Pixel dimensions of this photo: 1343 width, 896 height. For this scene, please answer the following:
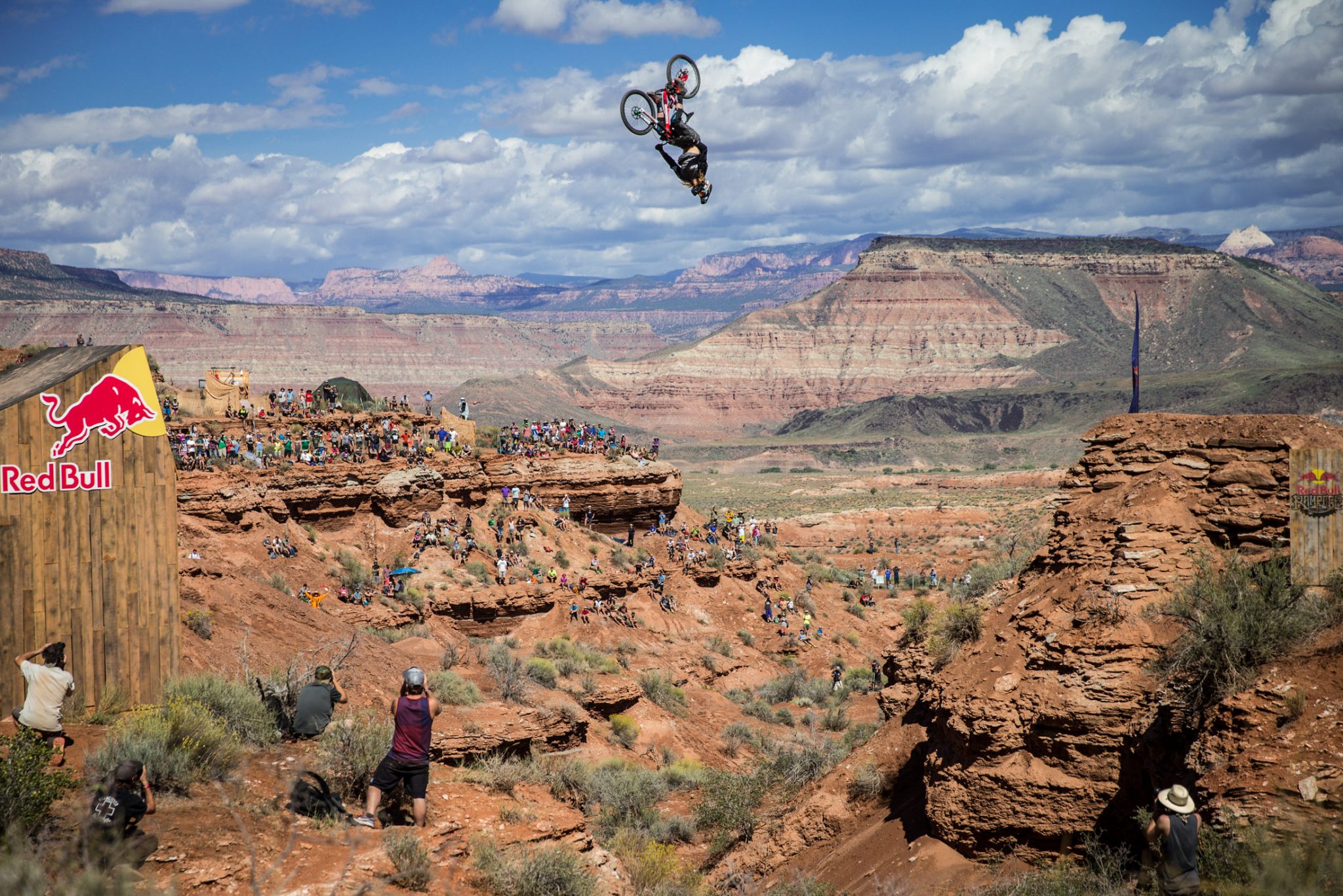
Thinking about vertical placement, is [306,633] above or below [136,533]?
below

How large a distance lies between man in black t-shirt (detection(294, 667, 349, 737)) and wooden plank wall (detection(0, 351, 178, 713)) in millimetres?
1286

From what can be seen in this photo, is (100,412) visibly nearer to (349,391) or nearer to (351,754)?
(351,754)

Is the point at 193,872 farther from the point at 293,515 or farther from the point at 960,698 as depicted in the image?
the point at 293,515

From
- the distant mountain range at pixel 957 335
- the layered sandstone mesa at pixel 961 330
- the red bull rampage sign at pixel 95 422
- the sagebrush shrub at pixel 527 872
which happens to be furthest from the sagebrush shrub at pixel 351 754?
the layered sandstone mesa at pixel 961 330

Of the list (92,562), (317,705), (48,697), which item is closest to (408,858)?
(317,705)

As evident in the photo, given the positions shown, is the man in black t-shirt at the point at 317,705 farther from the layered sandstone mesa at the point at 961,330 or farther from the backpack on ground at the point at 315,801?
the layered sandstone mesa at the point at 961,330

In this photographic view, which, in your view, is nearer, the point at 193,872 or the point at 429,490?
the point at 193,872

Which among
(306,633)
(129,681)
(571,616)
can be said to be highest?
(129,681)

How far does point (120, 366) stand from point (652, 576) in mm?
21573

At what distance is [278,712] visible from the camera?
1060 cm

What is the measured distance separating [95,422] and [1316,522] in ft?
33.5

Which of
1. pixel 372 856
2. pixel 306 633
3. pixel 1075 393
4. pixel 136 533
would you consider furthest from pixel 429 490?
pixel 1075 393

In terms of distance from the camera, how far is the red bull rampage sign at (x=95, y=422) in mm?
9234

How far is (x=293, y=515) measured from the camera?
85.6 feet
